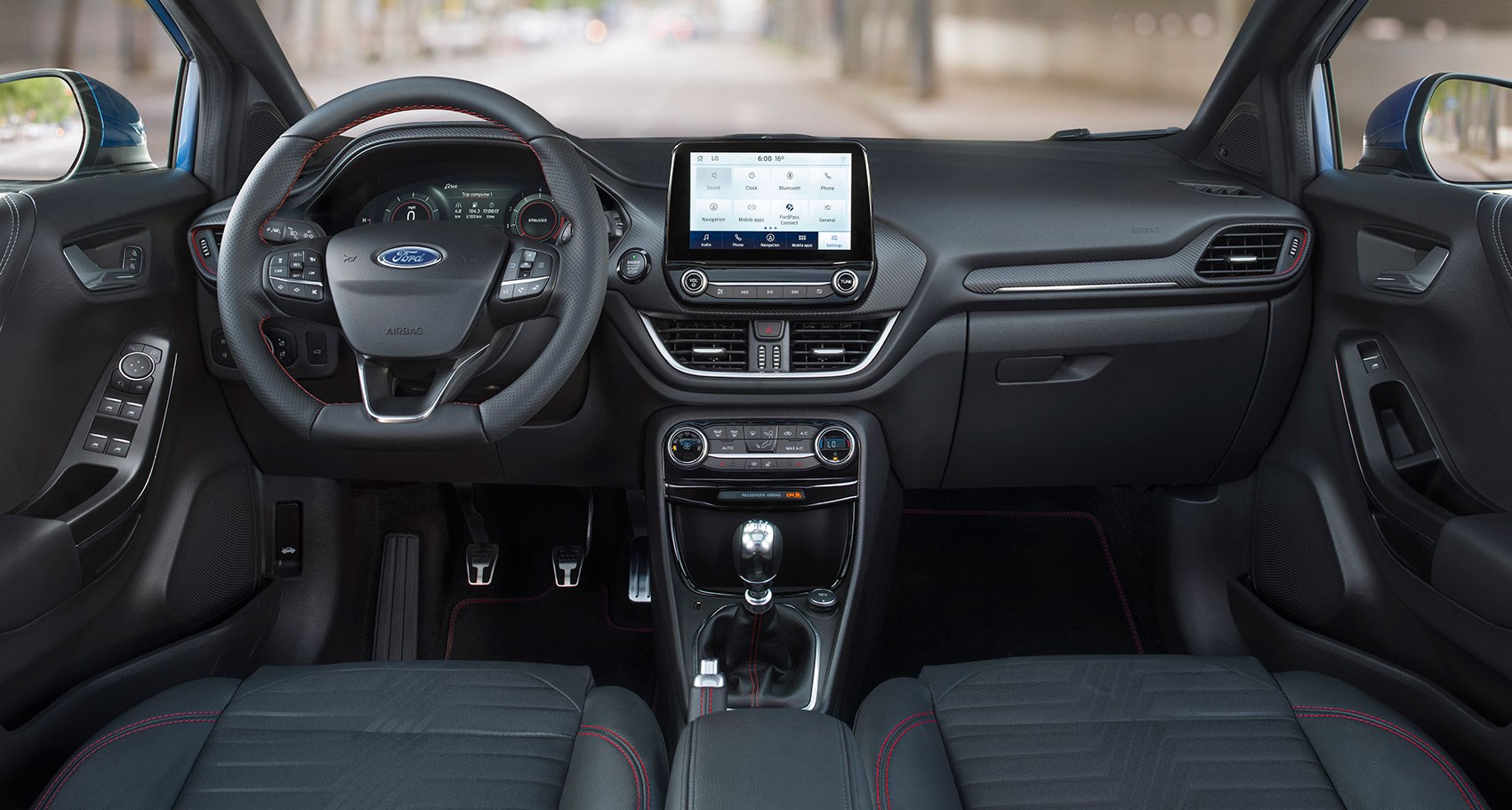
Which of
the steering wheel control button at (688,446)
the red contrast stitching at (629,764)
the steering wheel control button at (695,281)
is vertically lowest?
the red contrast stitching at (629,764)

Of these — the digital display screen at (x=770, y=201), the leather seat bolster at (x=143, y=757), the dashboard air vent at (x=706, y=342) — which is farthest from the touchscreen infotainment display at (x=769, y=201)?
the leather seat bolster at (x=143, y=757)

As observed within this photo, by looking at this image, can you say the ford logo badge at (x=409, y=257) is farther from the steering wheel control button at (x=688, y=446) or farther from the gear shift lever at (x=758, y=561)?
the gear shift lever at (x=758, y=561)

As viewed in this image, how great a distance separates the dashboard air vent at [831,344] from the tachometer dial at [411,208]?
753 mm

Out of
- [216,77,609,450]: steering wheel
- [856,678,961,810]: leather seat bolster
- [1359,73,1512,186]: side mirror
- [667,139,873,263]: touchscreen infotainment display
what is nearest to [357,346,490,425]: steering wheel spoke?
[216,77,609,450]: steering wheel

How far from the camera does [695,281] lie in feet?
6.53

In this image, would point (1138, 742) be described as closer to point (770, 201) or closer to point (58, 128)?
point (770, 201)

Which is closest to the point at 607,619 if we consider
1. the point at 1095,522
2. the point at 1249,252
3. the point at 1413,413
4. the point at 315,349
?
the point at 315,349

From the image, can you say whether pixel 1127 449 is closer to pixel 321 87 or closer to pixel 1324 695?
pixel 1324 695

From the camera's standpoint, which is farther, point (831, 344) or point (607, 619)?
point (607, 619)

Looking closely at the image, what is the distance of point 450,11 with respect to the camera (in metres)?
3.20

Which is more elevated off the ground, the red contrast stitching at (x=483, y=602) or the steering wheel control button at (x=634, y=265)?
the steering wheel control button at (x=634, y=265)

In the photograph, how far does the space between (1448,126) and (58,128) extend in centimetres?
273

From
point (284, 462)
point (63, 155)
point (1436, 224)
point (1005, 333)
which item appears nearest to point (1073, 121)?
point (1005, 333)

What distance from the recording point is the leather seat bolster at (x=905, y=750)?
132 centimetres
